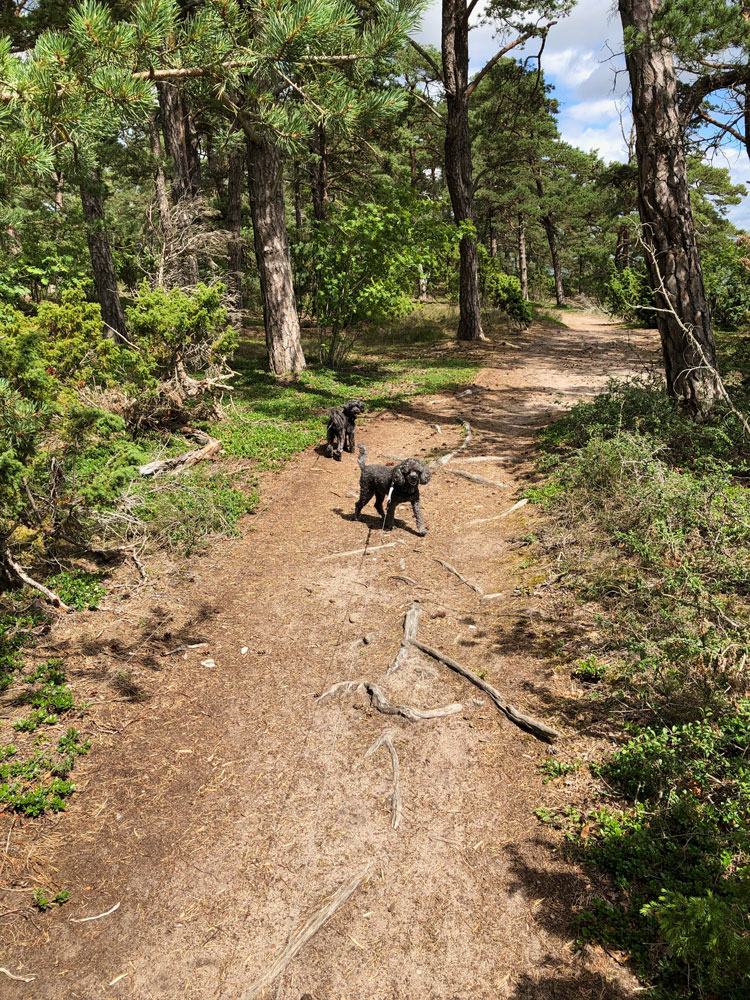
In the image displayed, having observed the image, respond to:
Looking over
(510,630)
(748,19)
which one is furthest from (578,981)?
(748,19)

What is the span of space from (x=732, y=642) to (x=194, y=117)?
19.3 meters

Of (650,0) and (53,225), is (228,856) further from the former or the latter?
(53,225)

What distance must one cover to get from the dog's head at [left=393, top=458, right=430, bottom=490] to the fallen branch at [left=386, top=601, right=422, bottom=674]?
1482 mm

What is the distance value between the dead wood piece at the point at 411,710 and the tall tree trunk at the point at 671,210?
5.96 m

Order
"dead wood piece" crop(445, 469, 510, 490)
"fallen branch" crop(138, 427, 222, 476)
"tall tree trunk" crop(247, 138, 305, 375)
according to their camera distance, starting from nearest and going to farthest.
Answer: "fallen branch" crop(138, 427, 222, 476) < "dead wood piece" crop(445, 469, 510, 490) < "tall tree trunk" crop(247, 138, 305, 375)

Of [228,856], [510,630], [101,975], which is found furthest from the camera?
[510,630]

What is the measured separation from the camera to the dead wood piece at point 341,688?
178 inches

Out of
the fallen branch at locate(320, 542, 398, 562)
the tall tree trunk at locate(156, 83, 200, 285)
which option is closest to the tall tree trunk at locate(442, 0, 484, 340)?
the tall tree trunk at locate(156, 83, 200, 285)

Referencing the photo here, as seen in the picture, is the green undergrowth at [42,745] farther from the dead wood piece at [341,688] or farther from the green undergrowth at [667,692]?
the green undergrowth at [667,692]

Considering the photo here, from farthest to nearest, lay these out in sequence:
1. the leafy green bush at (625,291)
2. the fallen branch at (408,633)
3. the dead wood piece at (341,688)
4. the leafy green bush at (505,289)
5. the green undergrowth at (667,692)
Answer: the leafy green bush at (625,291)
the leafy green bush at (505,289)
the fallen branch at (408,633)
the dead wood piece at (341,688)
the green undergrowth at (667,692)

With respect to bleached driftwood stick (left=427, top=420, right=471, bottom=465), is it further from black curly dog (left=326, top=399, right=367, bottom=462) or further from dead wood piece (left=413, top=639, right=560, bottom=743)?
dead wood piece (left=413, top=639, right=560, bottom=743)

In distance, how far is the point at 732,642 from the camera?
370cm

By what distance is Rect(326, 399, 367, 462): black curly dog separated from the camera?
353 inches

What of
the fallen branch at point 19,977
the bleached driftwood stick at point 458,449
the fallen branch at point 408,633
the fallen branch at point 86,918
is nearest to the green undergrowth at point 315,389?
the bleached driftwood stick at point 458,449
